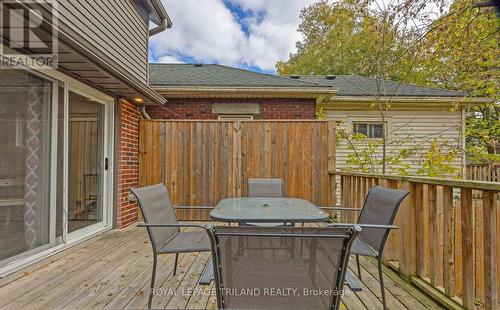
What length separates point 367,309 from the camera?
6.96 feet

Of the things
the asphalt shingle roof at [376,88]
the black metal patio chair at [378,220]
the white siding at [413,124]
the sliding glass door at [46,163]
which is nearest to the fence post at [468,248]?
the black metal patio chair at [378,220]

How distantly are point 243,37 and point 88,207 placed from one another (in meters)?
13.9

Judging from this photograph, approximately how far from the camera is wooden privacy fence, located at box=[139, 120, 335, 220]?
5074mm

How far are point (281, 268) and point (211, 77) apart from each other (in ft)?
20.1

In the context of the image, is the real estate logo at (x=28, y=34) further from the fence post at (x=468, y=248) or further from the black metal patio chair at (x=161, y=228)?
the fence post at (x=468, y=248)

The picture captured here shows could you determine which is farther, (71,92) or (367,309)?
(71,92)

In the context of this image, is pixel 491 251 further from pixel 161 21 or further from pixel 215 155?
pixel 161 21

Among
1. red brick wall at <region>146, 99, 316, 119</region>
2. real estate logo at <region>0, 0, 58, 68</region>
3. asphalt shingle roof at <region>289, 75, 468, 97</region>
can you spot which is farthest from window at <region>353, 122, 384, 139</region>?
real estate logo at <region>0, 0, 58, 68</region>

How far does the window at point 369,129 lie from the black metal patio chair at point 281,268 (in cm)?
702

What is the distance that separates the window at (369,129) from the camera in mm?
7695

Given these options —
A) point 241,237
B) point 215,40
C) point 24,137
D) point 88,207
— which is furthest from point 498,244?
point 215,40

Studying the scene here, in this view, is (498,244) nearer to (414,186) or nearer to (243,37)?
(414,186)

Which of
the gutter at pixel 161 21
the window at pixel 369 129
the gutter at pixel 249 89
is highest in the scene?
the gutter at pixel 161 21

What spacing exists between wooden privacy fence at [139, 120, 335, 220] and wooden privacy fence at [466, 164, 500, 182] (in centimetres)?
609
